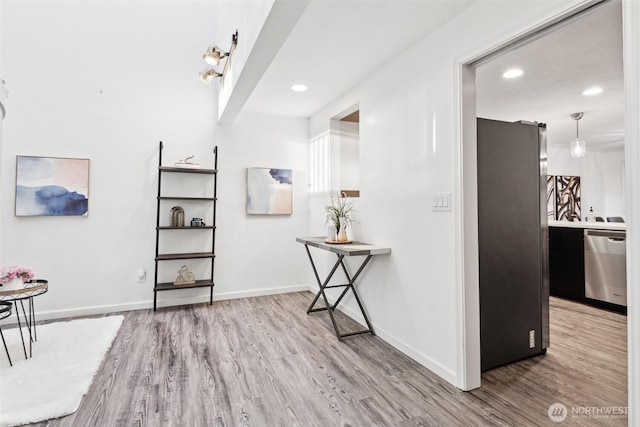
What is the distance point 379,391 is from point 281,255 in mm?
2576

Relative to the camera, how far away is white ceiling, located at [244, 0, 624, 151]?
214 cm

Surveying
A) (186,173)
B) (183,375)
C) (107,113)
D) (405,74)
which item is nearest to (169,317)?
(183,375)

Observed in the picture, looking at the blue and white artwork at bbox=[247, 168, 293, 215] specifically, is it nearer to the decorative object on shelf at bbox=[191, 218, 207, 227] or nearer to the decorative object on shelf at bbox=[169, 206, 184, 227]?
the decorative object on shelf at bbox=[191, 218, 207, 227]

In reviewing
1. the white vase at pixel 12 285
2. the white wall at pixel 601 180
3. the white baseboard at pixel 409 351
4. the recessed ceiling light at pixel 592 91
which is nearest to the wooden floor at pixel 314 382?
the white baseboard at pixel 409 351

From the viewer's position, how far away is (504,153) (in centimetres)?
239

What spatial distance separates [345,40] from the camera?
2494mm

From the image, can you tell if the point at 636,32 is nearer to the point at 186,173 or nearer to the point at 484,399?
the point at 484,399

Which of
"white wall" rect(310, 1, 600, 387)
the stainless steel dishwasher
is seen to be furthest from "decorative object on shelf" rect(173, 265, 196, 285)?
the stainless steel dishwasher

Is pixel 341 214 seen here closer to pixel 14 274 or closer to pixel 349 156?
pixel 349 156

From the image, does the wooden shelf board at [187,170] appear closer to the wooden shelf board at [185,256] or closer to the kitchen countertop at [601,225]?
the wooden shelf board at [185,256]

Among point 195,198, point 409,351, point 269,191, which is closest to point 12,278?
point 195,198

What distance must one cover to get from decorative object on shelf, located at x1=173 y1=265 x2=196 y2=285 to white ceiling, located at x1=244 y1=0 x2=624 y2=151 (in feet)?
6.93

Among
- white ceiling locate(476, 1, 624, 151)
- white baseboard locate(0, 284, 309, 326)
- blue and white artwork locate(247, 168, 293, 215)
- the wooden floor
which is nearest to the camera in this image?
the wooden floor

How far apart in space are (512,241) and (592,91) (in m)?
2.27
